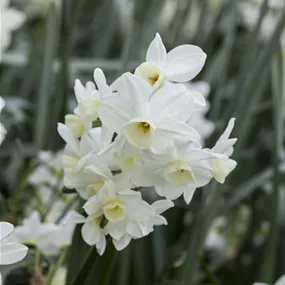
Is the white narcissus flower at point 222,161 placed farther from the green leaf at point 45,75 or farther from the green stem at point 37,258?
the green leaf at point 45,75

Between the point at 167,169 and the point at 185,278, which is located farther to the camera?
the point at 185,278

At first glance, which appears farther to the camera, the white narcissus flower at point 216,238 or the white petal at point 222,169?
the white narcissus flower at point 216,238

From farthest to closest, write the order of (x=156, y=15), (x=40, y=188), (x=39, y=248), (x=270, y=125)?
(x=270, y=125), (x=156, y=15), (x=40, y=188), (x=39, y=248)

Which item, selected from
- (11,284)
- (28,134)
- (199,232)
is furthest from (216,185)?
(28,134)

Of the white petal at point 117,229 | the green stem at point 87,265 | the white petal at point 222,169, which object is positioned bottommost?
the green stem at point 87,265

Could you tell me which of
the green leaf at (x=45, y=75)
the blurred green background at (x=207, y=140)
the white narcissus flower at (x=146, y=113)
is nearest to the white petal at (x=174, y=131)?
the white narcissus flower at (x=146, y=113)

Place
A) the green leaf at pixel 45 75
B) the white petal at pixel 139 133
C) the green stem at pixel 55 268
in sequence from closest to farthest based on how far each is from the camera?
the white petal at pixel 139 133, the green stem at pixel 55 268, the green leaf at pixel 45 75

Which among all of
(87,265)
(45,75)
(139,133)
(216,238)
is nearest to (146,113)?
(139,133)

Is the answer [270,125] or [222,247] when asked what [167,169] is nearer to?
[222,247]
